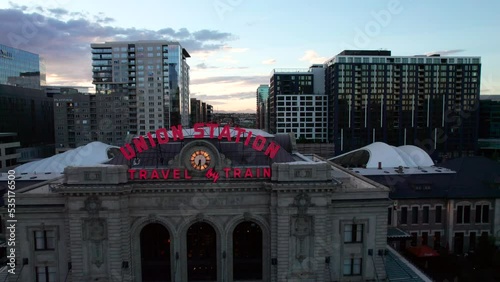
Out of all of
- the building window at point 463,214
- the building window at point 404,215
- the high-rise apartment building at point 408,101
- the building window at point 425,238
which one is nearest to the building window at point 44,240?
the building window at point 404,215

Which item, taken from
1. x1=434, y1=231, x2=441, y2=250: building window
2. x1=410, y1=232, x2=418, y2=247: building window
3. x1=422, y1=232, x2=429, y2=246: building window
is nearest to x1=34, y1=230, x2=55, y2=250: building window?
x1=410, y1=232, x2=418, y2=247: building window

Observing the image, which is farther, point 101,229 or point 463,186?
point 463,186

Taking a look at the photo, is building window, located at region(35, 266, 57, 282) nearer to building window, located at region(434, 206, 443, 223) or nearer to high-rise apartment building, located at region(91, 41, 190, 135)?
building window, located at region(434, 206, 443, 223)

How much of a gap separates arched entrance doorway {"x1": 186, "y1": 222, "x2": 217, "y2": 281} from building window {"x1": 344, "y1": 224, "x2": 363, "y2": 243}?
17139 mm

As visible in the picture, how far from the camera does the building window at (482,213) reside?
6656cm

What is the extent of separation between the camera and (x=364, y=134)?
18350cm

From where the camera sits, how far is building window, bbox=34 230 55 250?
44.9 meters

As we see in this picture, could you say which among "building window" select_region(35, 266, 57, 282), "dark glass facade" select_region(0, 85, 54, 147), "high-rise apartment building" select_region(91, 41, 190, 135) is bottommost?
"building window" select_region(35, 266, 57, 282)

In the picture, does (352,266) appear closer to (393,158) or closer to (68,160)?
(393,158)

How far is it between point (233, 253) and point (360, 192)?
17948 mm

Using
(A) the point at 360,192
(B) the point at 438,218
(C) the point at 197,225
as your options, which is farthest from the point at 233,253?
(B) the point at 438,218

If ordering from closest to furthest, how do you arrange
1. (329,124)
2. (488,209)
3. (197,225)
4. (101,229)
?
1. (101,229)
2. (197,225)
3. (488,209)
4. (329,124)

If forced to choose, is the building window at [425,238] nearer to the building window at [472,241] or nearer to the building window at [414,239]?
the building window at [414,239]

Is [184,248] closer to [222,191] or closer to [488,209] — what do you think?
[222,191]
